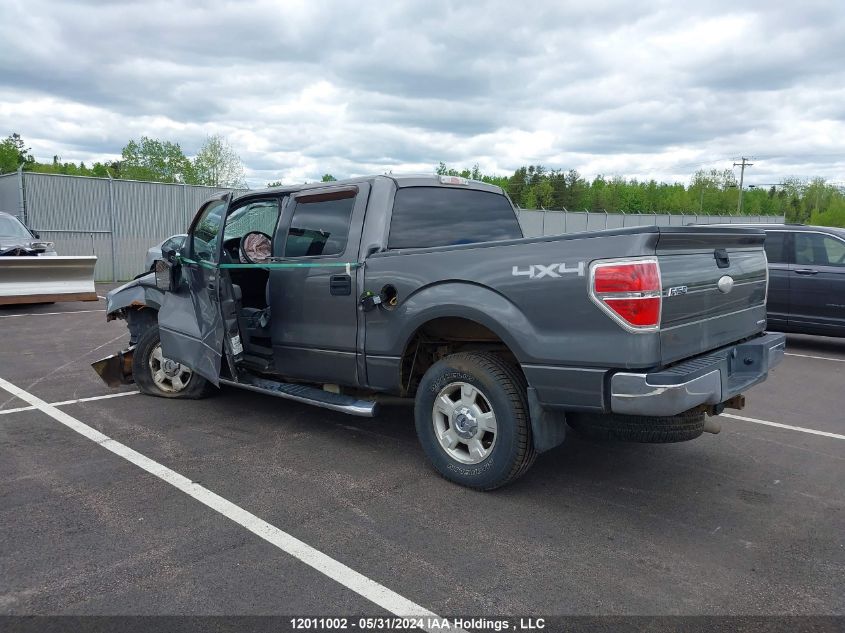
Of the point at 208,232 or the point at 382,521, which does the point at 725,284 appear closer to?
the point at 382,521

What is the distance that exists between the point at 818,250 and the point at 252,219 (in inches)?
313

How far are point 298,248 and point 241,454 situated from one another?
1.57 metres

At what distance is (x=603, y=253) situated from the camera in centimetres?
350

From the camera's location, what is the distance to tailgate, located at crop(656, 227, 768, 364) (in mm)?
3590

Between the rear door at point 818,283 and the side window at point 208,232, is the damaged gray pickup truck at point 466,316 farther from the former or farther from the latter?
the rear door at point 818,283

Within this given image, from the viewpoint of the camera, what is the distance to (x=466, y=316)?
4.05 m

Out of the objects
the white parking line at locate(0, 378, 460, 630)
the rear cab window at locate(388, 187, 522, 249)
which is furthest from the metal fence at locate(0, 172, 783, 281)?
the white parking line at locate(0, 378, 460, 630)

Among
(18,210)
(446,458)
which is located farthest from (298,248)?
(18,210)

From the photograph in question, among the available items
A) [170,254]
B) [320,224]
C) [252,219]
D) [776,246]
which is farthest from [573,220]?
[320,224]

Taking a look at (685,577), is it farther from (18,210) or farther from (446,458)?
(18,210)

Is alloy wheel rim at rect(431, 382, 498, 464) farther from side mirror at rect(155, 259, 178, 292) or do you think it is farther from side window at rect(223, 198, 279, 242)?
side mirror at rect(155, 259, 178, 292)

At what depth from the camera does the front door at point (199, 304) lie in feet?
17.3

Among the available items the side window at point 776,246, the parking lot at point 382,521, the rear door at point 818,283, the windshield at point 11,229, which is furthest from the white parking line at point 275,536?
the windshield at point 11,229

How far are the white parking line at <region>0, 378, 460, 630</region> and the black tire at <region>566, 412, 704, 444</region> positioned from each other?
1544 mm
